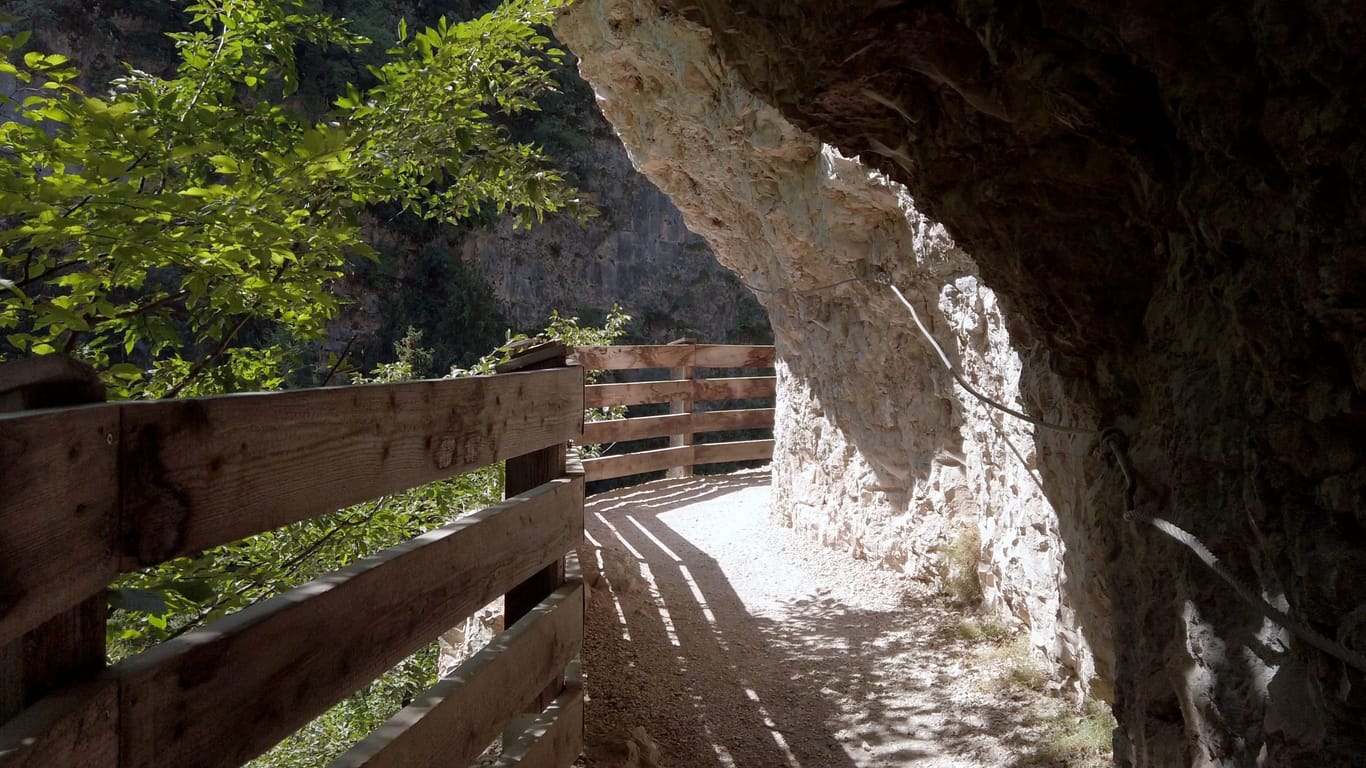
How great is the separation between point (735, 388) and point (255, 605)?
8.76 meters

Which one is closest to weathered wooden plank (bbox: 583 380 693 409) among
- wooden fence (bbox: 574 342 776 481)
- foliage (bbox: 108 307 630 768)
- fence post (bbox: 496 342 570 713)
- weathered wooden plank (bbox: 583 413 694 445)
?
wooden fence (bbox: 574 342 776 481)

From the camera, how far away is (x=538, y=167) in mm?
3576

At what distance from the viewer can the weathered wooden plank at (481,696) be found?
4.90 feet

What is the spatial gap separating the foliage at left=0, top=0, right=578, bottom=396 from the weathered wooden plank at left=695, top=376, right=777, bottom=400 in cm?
590

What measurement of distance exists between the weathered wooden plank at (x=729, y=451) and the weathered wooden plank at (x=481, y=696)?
24.0ft

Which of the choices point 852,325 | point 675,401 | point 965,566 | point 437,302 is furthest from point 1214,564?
point 437,302

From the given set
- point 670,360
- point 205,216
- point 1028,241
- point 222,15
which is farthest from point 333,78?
point 1028,241

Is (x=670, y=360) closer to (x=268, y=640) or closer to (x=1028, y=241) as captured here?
(x=1028, y=241)

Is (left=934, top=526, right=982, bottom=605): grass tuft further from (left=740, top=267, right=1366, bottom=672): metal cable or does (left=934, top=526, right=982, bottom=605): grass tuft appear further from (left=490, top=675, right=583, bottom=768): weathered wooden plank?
(left=490, top=675, right=583, bottom=768): weathered wooden plank

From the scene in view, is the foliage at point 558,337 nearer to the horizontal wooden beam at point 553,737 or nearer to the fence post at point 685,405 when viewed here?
the fence post at point 685,405

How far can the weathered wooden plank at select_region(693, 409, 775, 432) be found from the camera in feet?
31.8

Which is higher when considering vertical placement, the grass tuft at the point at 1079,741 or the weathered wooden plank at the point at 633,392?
the weathered wooden plank at the point at 633,392

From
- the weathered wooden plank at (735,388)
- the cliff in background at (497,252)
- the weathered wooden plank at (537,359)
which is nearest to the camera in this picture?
the weathered wooden plank at (537,359)

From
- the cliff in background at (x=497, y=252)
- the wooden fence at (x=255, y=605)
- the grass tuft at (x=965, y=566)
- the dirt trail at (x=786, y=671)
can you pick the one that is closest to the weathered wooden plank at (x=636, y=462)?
the dirt trail at (x=786, y=671)
